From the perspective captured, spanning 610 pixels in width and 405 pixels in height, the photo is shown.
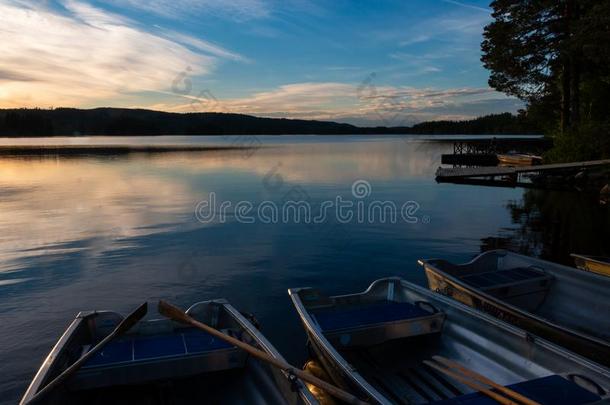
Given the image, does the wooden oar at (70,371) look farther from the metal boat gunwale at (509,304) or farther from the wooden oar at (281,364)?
the metal boat gunwale at (509,304)

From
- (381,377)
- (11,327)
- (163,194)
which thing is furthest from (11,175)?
(381,377)

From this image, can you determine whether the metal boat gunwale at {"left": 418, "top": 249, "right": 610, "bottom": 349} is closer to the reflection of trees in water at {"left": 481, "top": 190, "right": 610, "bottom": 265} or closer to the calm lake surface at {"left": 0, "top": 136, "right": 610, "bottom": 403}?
the calm lake surface at {"left": 0, "top": 136, "right": 610, "bottom": 403}

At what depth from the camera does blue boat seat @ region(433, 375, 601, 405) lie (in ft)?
16.1

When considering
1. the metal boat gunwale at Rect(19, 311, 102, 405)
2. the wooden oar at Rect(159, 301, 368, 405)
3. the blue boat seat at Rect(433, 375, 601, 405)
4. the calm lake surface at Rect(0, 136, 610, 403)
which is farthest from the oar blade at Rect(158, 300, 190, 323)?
the blue boat seat at Rect(433, 375, 601, 405)

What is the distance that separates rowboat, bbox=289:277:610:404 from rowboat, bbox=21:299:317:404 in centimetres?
102

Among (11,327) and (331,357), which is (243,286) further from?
(331,357)

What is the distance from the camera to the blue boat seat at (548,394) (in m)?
4.90

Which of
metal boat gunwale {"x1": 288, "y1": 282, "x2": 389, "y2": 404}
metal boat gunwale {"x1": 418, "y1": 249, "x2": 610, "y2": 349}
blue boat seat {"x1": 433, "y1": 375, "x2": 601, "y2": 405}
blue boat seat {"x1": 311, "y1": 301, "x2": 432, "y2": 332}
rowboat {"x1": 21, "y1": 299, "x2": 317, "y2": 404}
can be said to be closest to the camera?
blue boat seat {"x1": 433, "y1": 375, "x2": 601, "y2": 405}

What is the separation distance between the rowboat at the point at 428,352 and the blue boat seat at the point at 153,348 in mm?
1688

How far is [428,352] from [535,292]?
3.61 metres

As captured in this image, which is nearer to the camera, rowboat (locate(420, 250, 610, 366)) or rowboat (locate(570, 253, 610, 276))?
rowboat (locate(420, 250, 610, 366))

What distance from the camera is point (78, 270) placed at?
50.3 feet

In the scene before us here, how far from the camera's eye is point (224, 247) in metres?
18.4

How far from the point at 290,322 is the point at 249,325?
402 centimetres
